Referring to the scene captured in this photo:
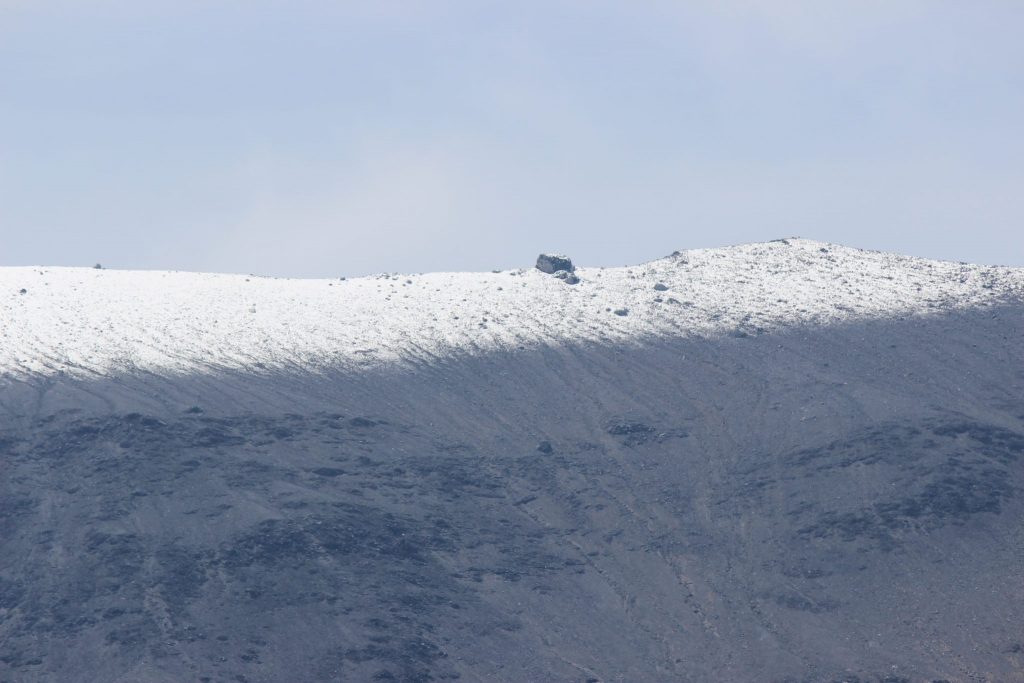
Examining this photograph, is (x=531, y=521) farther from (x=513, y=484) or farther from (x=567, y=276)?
(x=567, y=276)

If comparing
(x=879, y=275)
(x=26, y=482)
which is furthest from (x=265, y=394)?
(x=879, y=275)

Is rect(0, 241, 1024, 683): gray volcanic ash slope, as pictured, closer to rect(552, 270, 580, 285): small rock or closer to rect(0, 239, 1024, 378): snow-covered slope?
rect(0, 239, 1024, 378): snow-covered slope

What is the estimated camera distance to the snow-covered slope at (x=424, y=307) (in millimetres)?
73000

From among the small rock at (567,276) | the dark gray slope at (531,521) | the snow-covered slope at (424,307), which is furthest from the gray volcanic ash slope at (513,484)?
the small rock at (567,276)

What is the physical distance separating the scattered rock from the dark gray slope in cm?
1751

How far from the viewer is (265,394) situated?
223 ft

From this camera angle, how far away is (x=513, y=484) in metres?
62.8

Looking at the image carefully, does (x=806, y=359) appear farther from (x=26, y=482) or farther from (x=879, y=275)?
(x=26, y=482)

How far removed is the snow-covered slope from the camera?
2874 inches

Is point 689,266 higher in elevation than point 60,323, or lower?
higher

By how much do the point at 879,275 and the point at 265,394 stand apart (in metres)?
40.4

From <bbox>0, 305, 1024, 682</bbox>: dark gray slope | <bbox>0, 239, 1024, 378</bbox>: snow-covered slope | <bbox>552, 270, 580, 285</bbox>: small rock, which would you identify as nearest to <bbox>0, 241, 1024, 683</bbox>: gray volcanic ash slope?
<bbox>0, 305, 1024, 682</bbox>: dark gray slope

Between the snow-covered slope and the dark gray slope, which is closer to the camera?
the dark gray slope

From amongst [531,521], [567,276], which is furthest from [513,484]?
[567,276]
